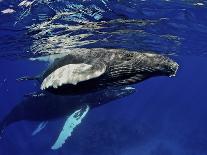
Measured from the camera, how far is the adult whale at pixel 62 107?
37.3 feet

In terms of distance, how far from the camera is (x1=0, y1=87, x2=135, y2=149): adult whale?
37.3 feet

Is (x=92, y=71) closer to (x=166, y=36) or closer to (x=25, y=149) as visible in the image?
(x=166, y=36)

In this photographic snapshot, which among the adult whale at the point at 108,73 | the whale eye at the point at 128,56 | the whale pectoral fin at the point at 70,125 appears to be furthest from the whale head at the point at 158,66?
the whale pectoral fin at the point at 70,125

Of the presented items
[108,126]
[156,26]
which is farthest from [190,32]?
[108,126]

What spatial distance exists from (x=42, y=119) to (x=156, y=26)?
7546 millimetres

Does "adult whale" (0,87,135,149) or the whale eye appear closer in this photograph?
the whale eye

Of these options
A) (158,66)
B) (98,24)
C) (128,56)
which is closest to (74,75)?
(158,66)

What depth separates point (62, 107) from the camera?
14.2 metres

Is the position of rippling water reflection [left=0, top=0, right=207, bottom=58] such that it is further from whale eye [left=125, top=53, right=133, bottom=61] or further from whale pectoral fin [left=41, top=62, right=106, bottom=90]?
whale pectoral fin [left=41, top=62, right=106, bottom=90]

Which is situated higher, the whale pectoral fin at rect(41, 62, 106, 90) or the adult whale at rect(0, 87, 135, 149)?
the whale pectoral fin at rect(41, 62, 106, 90)

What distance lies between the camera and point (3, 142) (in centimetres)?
4603

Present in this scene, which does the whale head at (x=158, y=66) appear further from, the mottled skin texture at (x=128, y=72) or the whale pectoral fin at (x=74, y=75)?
the whale pectoral fin at (x=74, y=75)

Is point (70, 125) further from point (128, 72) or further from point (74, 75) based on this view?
point (74, 75)

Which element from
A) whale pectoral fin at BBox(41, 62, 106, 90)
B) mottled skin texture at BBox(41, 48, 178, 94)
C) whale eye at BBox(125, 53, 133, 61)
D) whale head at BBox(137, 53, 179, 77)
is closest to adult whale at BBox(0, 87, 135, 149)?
whale eye at BBox(125, 53, 133, 61)
